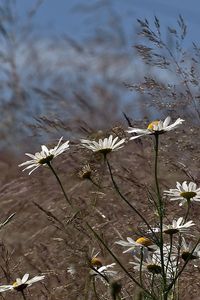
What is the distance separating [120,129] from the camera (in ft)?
5.20

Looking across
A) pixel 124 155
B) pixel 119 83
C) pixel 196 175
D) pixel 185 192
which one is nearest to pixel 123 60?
pixel 119 83

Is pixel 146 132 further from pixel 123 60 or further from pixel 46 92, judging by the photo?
pixel 123 60

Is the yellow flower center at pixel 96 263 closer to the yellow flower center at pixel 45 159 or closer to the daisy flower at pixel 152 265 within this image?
the daisy flower at pixel 152 265

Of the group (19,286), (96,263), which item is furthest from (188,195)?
(19,286)

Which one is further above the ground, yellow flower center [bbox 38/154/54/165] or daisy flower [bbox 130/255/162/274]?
yellow flower center [bbox 38/154/54/165]

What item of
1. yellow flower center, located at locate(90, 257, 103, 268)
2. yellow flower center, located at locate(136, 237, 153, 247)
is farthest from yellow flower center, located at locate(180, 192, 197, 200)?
yellow flower center, located at locate(90, 257, 103, 268)

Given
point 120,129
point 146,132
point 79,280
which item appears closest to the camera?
point 146,132

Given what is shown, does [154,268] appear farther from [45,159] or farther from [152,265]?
[45,159]

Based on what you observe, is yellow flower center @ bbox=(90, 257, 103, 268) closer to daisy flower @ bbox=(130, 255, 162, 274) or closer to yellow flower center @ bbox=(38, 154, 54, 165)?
daisy flower @ bbox=(130, 255, 162, 274)

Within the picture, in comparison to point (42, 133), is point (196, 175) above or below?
below

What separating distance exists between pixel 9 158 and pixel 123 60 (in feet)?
1.90

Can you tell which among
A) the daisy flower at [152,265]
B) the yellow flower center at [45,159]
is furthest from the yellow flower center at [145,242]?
the yellow flower center at [45,159]

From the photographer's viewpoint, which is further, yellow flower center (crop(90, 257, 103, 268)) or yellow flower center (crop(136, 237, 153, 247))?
yellow flower center (crop(90, 257, 103, 268))

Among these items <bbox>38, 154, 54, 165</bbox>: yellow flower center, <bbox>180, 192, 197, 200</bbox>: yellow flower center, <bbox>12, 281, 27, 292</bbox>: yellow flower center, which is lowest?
<bbox>12, 281, 27, 292</bbox>: yellow flower center
